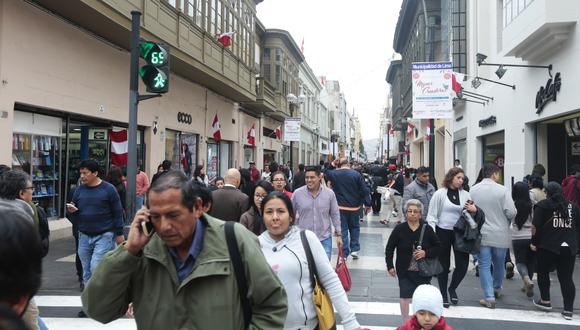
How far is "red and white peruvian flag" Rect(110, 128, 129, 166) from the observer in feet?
46.5

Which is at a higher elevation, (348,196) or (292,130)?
(292,130)

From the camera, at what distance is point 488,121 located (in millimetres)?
16828

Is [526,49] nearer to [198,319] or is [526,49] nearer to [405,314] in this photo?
[405,314]

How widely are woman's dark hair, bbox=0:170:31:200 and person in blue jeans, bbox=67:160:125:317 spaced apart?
128 cm

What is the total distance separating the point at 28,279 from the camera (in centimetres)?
131

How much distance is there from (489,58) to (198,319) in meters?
17.4

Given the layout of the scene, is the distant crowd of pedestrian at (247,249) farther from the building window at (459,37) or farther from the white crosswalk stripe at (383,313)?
the building window at (459,37)

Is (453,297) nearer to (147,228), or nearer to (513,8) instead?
(147,228)

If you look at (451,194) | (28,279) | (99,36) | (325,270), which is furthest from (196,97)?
(28,279)

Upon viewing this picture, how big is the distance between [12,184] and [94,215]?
4.95ft

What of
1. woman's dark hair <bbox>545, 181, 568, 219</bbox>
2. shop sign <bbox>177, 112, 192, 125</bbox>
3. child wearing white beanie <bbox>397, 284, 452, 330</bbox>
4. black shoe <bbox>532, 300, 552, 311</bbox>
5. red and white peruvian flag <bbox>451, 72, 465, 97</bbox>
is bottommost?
black shoe <bbox>532, 300, 552, 311</bbox>

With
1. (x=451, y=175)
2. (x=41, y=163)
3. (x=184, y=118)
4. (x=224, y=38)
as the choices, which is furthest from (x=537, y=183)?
(x=224, y=38)

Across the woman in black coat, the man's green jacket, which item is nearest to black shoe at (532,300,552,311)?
the woman in black coat

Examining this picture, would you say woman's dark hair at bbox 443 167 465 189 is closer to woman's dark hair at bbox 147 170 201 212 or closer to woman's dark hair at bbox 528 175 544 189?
woman's dark hair at bbox 528 175 544 189
